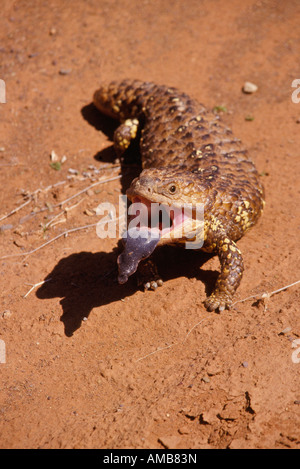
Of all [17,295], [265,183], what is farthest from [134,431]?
[265,183]

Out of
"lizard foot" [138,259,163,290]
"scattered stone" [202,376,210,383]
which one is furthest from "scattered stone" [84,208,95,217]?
"scattered stone" [202,376,210,383]

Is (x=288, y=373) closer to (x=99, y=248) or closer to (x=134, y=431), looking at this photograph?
(x=134, y=431)

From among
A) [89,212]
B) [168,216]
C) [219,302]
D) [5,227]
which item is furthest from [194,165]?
[5,227]

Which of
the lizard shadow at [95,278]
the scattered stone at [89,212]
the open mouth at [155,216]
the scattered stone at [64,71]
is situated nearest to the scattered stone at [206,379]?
the lizard shadow at [95,278]

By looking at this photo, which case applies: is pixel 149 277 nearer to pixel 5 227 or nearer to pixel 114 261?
pixel 114 261

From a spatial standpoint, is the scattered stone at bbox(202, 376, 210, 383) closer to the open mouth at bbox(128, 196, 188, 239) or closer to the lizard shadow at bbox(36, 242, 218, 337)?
the lizard shadow at bbox(36, 242, 218, 337)

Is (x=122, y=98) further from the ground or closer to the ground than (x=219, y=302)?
further from the ground

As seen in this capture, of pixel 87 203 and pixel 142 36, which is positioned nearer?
pixel 87 203
